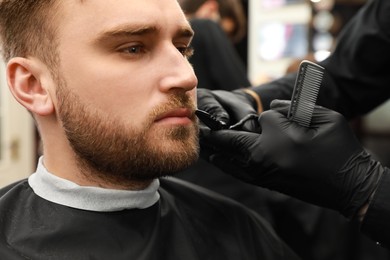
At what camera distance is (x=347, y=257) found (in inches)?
67.4

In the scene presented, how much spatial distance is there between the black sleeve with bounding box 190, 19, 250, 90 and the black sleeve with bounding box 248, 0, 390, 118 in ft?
1.76

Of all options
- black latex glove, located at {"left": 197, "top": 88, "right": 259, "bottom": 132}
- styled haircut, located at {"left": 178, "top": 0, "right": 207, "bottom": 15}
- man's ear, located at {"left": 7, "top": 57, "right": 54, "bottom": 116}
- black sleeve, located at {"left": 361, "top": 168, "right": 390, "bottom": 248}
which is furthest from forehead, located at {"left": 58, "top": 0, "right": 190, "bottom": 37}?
styled haircut, located at {"left": 178, "top": 0, "right": 207, "bottom": 15}

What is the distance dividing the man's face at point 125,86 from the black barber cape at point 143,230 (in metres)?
0.13

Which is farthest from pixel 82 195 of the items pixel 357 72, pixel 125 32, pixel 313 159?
pixel 357 72

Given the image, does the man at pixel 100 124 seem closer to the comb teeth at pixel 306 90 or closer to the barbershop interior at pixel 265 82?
the comb teeth at pixel 306 90

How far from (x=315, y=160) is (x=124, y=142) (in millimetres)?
439

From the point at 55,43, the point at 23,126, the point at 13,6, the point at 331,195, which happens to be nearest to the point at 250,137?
the point at 331,195

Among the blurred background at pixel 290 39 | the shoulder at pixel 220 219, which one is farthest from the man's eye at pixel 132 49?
the blurred background at pixel 290 39

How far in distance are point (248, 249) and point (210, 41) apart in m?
1.11

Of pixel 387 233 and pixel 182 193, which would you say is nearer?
pixel 387 233

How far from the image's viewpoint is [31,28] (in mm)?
1262

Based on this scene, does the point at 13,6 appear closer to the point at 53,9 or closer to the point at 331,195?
the point at 53,9

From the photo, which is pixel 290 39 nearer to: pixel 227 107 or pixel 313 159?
pixel 227 107

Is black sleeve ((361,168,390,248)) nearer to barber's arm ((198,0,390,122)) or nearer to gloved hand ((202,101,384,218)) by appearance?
gloved hand ((202,101,384,218))
